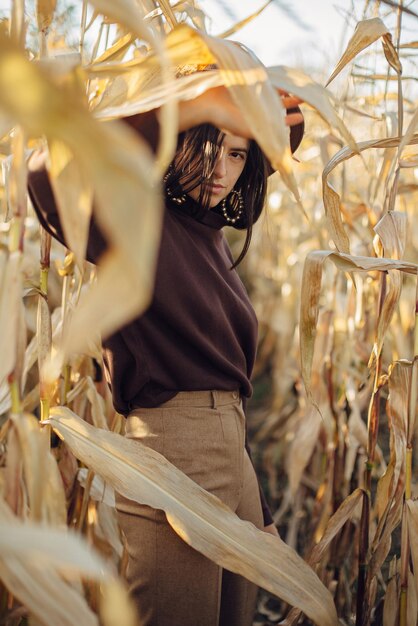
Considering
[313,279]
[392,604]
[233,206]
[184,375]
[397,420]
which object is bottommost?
[392,604]

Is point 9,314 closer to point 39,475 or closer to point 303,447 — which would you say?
point 39,475

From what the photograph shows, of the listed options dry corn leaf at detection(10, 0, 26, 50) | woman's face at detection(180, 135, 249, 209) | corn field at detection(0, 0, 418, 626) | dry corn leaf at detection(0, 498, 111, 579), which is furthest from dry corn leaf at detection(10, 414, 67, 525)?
woman's face at detection(180, 135, 249, 209)

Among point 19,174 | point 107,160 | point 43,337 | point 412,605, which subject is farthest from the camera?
point 412,605

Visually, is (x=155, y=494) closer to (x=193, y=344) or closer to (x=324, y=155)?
(x=193, y=344)

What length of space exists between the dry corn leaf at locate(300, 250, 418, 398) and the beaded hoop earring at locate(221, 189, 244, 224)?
0.81 feet

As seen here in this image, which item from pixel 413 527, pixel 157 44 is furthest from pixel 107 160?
pixel 413 527

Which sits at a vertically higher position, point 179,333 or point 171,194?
point 171,194

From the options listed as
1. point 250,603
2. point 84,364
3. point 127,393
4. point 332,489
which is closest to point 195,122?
point 127,393

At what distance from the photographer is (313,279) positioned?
0.95m

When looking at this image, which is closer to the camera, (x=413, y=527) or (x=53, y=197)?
(x=53, y=197)

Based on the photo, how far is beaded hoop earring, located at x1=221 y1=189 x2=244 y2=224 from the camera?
1152 mm

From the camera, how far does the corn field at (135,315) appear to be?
471 mm

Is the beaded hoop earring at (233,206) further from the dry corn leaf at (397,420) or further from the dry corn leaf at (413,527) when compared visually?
the dry corn leaf at (413,527)

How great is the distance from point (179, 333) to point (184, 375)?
7 cm
